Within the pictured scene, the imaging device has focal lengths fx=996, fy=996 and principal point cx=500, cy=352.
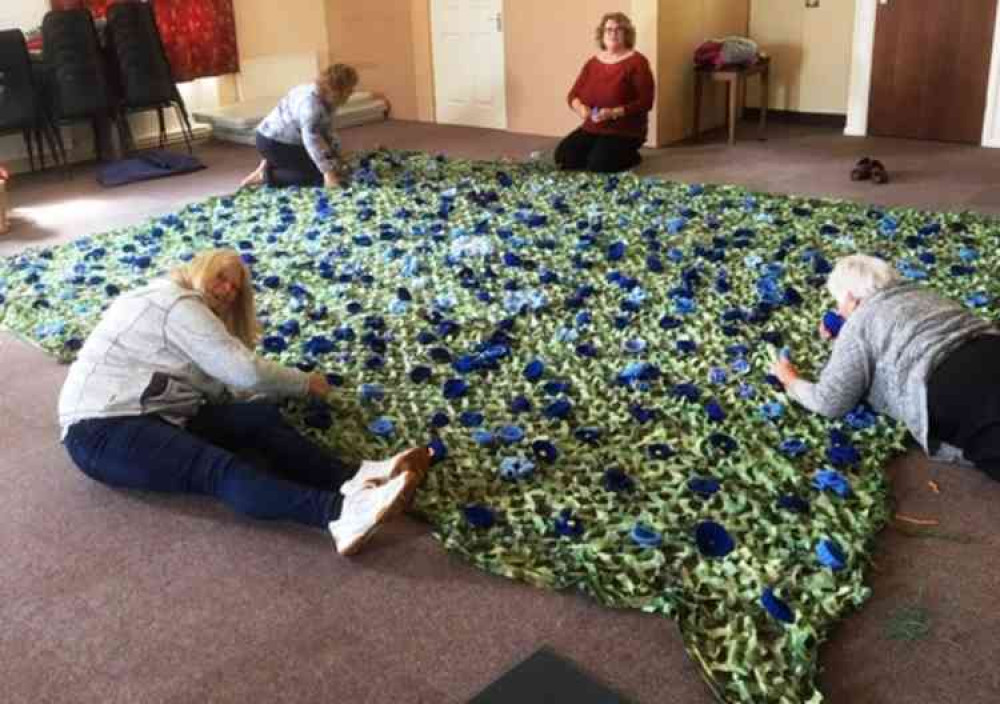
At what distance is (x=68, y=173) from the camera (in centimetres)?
658

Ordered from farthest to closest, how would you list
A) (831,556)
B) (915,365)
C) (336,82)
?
Answer: (336,82) → (915,365) → (831,556)

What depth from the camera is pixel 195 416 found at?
2.61 m

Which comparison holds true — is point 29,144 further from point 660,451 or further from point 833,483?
point 833,483

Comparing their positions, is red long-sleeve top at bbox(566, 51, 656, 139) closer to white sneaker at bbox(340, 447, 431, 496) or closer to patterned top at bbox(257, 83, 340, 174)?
patterned top at bbox(257, 83, 340, 174)

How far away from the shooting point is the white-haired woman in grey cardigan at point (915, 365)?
93.4 inches

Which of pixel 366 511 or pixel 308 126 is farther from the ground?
pixel 308 126

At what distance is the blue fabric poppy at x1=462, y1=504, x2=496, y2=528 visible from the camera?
2332 mm

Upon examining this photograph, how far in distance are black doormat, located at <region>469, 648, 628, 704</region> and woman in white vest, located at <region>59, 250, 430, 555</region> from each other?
57cm

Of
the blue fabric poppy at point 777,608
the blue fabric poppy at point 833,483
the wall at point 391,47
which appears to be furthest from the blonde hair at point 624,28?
the blue fabric poppy at point 777,608

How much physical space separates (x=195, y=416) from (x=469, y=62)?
5.39 meters

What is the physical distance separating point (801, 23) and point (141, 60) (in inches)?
175

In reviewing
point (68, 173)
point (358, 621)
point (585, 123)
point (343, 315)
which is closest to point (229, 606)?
point (358, 621)

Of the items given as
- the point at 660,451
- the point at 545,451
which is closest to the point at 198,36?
the point at 545,451

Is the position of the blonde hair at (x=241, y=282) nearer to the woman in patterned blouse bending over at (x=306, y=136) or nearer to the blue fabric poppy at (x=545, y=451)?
the blue fabric poppy at (x=545, y=451)
